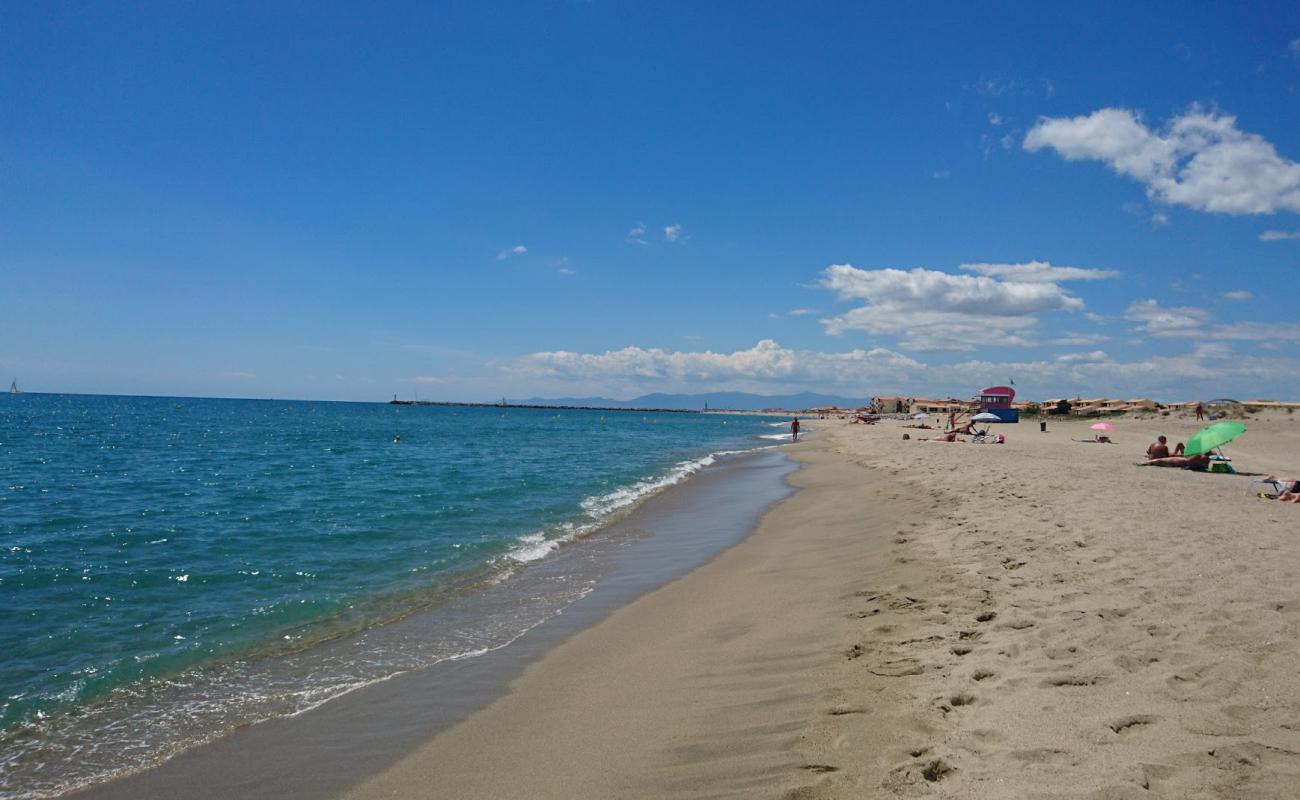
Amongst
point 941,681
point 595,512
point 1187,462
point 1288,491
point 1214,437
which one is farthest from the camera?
point 1187,462

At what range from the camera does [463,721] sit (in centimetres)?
561

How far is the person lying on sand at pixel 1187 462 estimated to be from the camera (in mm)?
19609

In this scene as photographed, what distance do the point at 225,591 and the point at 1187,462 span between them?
24.7 metres

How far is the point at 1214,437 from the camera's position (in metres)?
18.4

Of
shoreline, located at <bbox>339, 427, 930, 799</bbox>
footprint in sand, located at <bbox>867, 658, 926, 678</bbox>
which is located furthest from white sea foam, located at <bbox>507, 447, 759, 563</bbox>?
footprint in sand, located at <bbox>867, 658, 926, 678</bbox>

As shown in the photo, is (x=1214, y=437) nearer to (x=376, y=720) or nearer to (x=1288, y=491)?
(x=1288, y=491)

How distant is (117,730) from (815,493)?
17.3 metres

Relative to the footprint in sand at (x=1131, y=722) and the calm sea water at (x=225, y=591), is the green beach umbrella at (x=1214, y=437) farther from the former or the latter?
the footprint in sand at (x=1131, y=722)

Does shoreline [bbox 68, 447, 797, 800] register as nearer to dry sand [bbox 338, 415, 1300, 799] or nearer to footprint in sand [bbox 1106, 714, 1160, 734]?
dry sand [bbox 338, 415, 1300, 799]

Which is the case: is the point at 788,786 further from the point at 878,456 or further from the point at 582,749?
the point at 878,456

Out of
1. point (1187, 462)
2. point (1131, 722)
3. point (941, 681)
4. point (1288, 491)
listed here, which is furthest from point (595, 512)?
point (1187, 462)

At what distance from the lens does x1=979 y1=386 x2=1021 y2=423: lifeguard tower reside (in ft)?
174

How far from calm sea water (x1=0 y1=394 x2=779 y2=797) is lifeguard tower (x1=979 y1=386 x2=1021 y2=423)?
40583 mm

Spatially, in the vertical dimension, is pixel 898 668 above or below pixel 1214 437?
below
